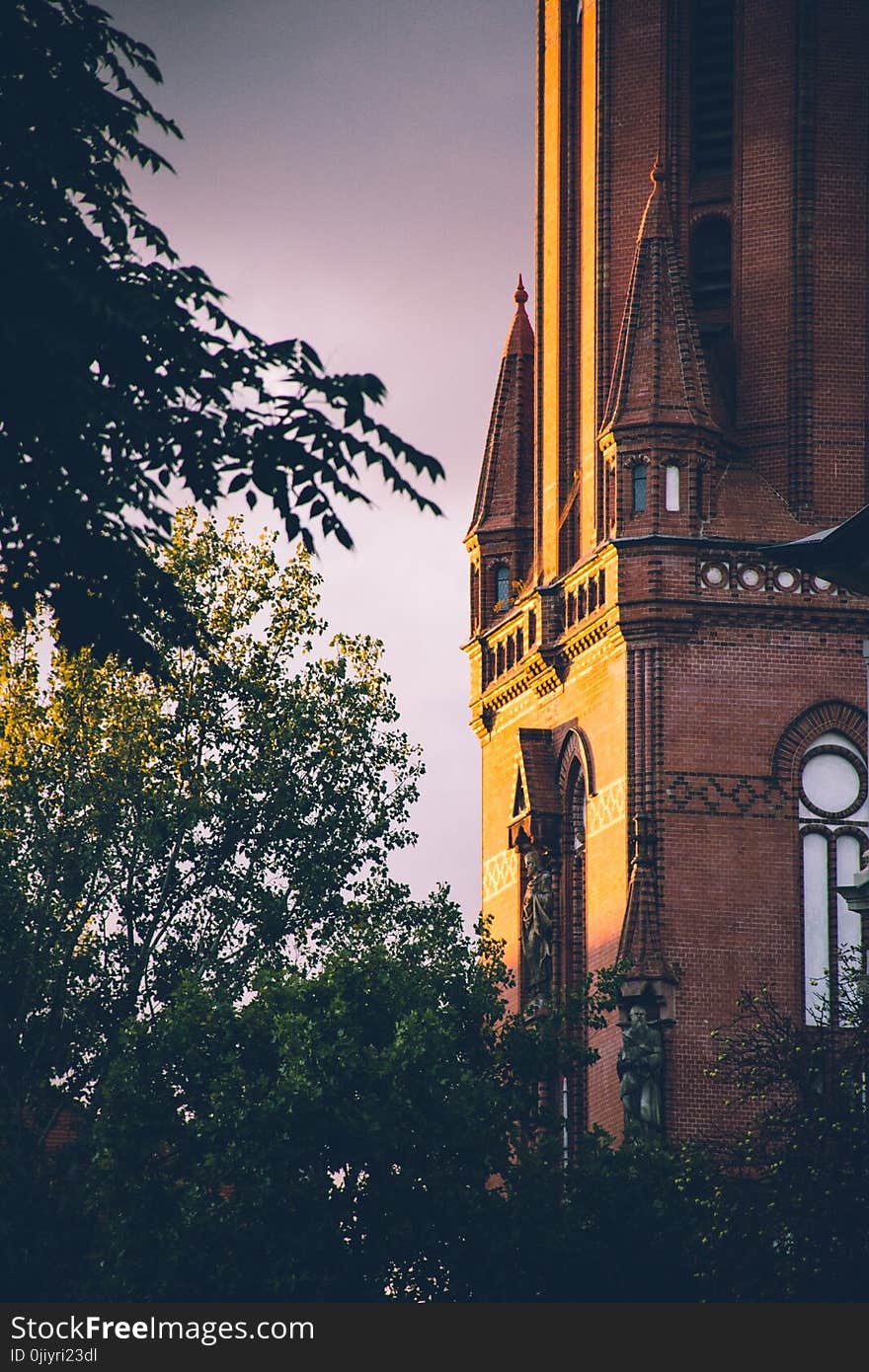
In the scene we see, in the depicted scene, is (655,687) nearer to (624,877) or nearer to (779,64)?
(624,877)

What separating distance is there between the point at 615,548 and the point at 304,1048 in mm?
14894

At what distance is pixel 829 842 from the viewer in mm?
54312

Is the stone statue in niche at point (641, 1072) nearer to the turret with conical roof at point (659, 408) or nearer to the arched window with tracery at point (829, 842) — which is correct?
the arched window with tracery at point (829, 842)

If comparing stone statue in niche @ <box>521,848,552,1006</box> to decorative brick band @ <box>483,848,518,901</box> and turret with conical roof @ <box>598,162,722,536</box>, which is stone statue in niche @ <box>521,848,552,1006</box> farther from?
turret with conical roof @ <box>598,162,722,536</box>

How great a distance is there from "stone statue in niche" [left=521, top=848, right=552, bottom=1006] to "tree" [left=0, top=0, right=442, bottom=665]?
107 feet

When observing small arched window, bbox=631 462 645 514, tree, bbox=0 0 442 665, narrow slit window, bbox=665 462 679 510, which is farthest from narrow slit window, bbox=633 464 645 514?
tree, bbox=0 0 442 665

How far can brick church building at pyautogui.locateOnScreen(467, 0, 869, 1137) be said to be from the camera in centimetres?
5362

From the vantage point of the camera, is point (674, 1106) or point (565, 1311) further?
point (674, 1106)

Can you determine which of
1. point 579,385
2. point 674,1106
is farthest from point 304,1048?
point 579,385

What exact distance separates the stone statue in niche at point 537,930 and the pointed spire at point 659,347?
8129 mm

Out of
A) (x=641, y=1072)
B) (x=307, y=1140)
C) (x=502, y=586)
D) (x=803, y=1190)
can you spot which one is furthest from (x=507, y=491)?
(x=803, y=1190)

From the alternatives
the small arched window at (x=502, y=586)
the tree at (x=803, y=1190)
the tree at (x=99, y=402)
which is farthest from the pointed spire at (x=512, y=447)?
the tree at (x=99, y=402)

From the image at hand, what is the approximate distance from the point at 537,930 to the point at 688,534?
7795 millimetres

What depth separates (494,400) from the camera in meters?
63.8
